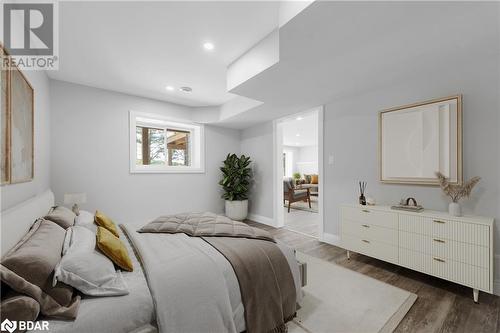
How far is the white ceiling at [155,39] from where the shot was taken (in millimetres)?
1739

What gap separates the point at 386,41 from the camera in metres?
1.75

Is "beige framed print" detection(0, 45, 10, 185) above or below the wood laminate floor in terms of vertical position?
above

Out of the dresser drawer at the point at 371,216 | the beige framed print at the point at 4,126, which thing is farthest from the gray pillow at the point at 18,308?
the dresser drawer at the point at 371,216

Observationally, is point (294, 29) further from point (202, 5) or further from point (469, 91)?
point (469, 91)

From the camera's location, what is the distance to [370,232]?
2.48m

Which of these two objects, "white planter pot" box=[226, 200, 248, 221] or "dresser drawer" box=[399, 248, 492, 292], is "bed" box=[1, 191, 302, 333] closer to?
"dresser drawer" box=[399, 248, 492, 292]

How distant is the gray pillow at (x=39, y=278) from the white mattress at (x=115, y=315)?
0.04 m

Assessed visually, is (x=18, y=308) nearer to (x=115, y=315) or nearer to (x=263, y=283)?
(x=115, y=315)

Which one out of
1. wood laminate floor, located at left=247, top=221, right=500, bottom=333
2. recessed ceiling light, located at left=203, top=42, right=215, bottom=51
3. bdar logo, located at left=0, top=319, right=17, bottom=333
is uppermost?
recessed ceiling light, located at left=203, top=42, right=215, bottom=51

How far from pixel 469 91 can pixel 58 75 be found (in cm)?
503

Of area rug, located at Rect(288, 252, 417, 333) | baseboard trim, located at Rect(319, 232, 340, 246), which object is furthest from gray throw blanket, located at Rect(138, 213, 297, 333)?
baseboard trim, located at Rect(319, 232, 340, 246)

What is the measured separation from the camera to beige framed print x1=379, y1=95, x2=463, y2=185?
215 centimetres

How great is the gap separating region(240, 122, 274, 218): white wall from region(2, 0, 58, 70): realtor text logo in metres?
3.39

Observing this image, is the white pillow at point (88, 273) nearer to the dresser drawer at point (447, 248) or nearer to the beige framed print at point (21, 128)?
the beige framed print at point (21, 128)
